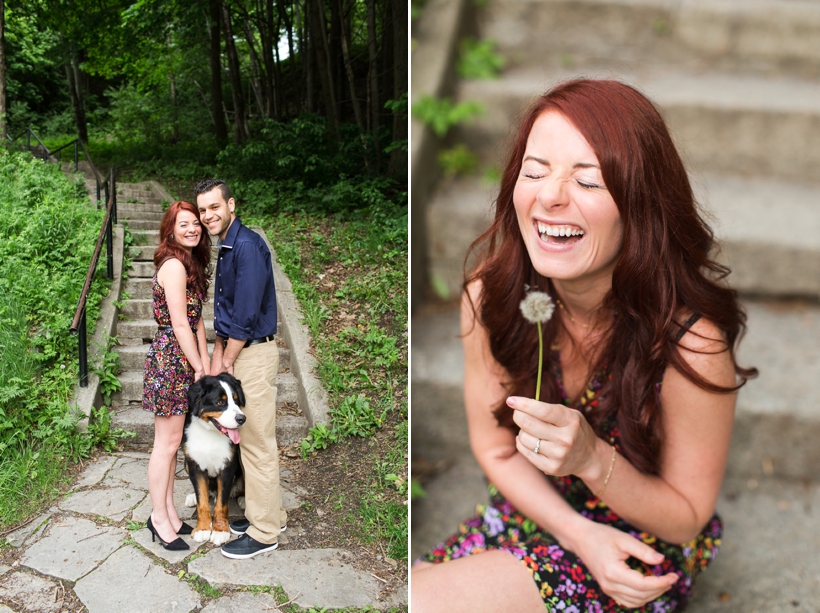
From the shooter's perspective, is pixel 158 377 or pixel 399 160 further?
pixel 399 160

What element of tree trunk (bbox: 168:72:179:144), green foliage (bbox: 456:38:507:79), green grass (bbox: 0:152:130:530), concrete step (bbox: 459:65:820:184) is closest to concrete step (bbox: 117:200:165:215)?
green grass (bbox: 0:152:130:530)

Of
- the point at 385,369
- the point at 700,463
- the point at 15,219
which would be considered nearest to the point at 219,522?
the point at 385,369

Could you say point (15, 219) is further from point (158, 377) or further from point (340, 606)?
point (340, 606)

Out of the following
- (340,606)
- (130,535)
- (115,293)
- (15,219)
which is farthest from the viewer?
(15,219)

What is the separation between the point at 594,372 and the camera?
4.90 ft

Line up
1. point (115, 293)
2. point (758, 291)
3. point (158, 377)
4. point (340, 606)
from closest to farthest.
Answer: point (758, 291), point (340, 606), point (158, 377), point (115, 293)

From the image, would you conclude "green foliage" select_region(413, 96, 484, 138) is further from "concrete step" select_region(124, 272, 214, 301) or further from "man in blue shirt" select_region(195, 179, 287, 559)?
"concrete step" select_region(124, 272, 214, 301)

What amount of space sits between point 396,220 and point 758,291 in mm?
4404

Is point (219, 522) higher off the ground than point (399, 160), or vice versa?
point (399, 160)

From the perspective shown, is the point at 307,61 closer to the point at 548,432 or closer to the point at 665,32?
the point at 665,32

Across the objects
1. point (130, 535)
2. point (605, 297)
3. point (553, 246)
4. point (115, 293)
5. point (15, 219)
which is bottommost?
point (130, 535)

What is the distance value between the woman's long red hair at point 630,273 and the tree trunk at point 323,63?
6544 mm

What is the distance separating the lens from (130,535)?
2.97 metres

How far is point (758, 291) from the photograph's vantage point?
2.32m
